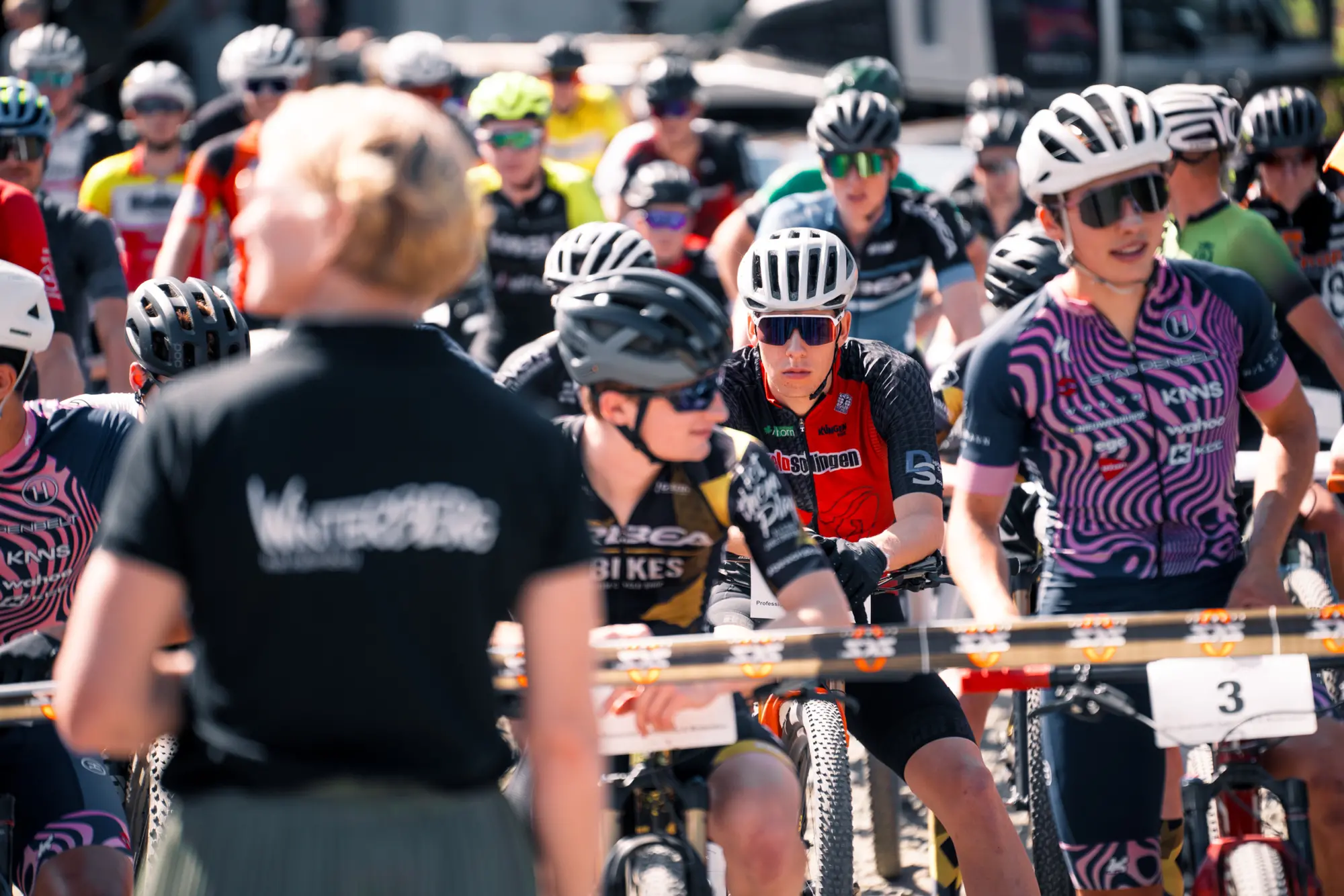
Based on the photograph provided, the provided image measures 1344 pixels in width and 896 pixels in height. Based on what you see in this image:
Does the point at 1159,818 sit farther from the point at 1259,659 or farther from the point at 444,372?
the point at 444,372

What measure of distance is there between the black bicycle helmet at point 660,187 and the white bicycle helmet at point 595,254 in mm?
2834

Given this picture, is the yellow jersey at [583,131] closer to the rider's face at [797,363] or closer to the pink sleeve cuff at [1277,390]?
the rider's face at [797,363]

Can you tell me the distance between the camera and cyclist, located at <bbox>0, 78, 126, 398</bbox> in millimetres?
8461

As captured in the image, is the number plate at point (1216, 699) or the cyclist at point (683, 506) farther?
the cyclist at point (683, 506)

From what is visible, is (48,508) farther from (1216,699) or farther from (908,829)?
(908,829)

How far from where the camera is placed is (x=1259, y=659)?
4094mm

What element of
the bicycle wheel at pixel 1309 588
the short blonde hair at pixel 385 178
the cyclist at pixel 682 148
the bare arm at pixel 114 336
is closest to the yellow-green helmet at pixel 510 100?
the cyclist at pixel 682 148

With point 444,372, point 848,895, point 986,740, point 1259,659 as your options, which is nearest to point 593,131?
point 986,740

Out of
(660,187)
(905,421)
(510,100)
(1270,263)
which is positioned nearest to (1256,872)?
(905,421)

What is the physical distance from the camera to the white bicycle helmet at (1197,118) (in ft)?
22.9

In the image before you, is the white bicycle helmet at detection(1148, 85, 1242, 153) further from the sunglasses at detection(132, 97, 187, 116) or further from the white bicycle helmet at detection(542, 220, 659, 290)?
the sunglasses at detection(132, 97, 187, 116)

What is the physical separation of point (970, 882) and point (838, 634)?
4.08 ft

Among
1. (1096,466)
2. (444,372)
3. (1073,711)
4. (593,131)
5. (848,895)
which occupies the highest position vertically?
(593,131)

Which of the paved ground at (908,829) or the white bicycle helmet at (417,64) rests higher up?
the white bicycle helmet at (417,64)
